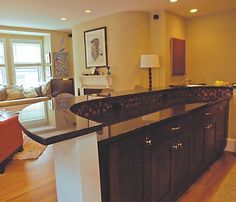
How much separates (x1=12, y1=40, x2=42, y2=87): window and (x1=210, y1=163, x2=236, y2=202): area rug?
7.25 metres

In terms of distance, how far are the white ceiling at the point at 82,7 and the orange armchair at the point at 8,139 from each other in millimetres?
2549

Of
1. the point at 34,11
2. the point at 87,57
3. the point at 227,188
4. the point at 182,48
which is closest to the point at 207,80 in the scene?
the point at 182,48

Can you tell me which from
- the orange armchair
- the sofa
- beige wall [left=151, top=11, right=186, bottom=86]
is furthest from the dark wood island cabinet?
the sofa

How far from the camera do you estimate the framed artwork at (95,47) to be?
617cm

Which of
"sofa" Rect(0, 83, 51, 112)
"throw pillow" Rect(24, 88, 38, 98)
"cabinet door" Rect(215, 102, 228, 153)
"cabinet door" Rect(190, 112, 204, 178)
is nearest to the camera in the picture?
"cabinet door" Rect(190, 112, 204, 178)

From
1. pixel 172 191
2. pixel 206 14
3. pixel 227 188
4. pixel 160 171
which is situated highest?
pixel 206 14

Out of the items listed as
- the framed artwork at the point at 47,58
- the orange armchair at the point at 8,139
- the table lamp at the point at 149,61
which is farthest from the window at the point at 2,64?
the table lamp at the point at 149,61

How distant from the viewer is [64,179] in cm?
125

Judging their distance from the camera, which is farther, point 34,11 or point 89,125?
point 34,11

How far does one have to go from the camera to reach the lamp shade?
5.19m

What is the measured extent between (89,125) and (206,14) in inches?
229

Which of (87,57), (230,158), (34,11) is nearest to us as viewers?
(230,158)

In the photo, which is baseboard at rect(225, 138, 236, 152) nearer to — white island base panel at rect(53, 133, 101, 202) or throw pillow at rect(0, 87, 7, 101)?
white island base panel at rect(53, 133, 101, 202)

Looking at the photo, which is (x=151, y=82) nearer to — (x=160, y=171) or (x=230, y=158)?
(x=230, y=158)
